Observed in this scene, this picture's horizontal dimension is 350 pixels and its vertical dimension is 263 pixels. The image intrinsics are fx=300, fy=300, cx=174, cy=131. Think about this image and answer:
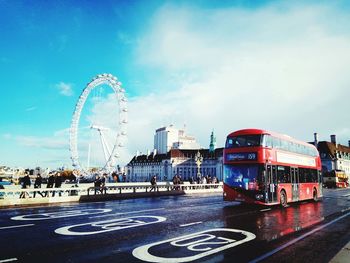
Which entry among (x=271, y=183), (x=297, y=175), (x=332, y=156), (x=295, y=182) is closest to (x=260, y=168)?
(x=271, y=183)

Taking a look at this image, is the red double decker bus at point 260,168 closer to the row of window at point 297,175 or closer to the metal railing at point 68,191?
the row of window at point 297,175

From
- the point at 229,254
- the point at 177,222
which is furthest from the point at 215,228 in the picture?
the point at 229,254

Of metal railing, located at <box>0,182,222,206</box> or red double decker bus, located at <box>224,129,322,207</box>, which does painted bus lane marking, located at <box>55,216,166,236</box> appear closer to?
red double decker bus, located at <box>224,129,322,207</box>

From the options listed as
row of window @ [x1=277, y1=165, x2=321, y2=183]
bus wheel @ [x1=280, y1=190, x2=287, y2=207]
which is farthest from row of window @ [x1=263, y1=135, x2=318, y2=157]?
bus wheel @ [x1=280, y1=190, x2=287, y2=207]

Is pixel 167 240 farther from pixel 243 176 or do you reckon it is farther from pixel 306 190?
pixel 306 190

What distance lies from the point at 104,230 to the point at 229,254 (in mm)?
4599

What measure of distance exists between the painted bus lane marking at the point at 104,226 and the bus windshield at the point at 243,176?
665 cm

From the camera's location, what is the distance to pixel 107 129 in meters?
65.9

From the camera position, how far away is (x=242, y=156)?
1820 cm

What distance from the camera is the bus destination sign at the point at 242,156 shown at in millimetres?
17641

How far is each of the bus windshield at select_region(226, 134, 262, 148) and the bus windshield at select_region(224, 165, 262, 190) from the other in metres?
1.31

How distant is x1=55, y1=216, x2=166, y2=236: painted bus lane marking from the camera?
9758 mm

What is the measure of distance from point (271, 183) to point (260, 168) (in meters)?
1.46

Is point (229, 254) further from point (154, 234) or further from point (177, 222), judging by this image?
point (177, 222)
